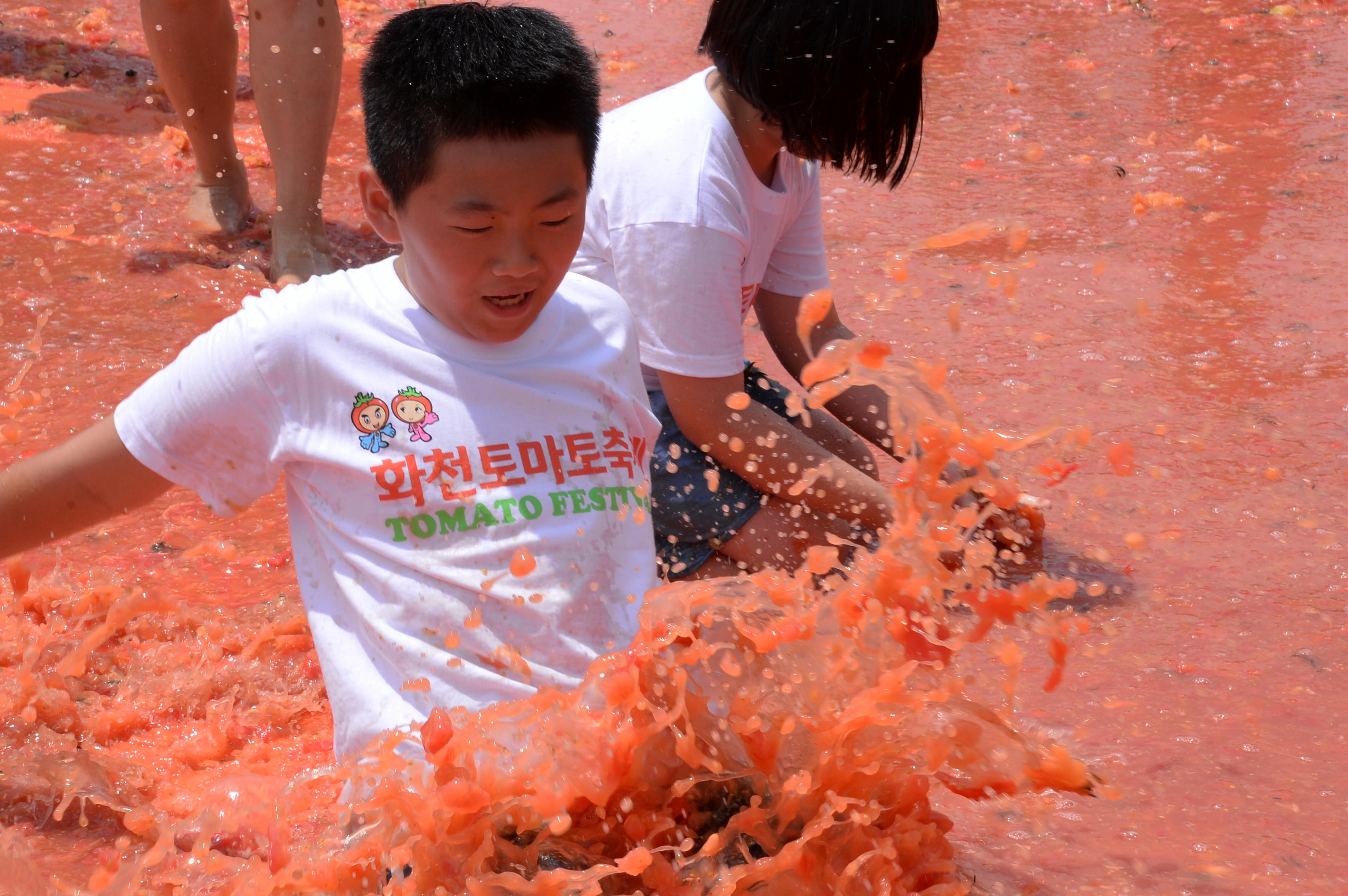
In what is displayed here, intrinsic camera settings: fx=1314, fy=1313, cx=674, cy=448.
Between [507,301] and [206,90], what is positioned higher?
[507,301]

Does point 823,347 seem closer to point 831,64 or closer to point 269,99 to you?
point 831,64

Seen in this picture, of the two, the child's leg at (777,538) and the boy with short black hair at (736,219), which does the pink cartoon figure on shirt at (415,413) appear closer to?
the boy with short black hair at (736,219)

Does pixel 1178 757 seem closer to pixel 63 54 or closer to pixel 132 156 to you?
pixel 132 156

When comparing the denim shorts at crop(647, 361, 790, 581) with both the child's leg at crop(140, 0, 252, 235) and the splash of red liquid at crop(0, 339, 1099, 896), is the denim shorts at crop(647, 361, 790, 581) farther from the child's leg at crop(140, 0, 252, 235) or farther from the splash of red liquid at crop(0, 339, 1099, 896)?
the child's leg at crop(140, 0, 252, 235)

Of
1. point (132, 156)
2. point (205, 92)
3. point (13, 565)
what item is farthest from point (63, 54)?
point (13, 565)

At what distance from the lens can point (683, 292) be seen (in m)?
2.38

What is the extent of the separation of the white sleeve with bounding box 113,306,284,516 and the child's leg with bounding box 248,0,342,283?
204cm

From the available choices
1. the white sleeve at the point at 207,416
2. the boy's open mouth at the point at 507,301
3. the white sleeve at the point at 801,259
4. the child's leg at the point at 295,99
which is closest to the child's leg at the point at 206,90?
the child's leg at the point at 295,99

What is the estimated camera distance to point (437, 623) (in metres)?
1.78

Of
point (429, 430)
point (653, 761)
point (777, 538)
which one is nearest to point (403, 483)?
point (429, 430)

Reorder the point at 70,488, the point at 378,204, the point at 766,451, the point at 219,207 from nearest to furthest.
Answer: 1. the point at 70,488
2. the point at 378,204
3. the point at 766,451
4. the point at 219,207

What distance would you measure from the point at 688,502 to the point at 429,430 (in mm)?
896

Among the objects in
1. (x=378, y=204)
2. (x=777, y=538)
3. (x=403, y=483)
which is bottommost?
(x=777, y=538)

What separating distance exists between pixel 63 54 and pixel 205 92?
2135 millimetres
